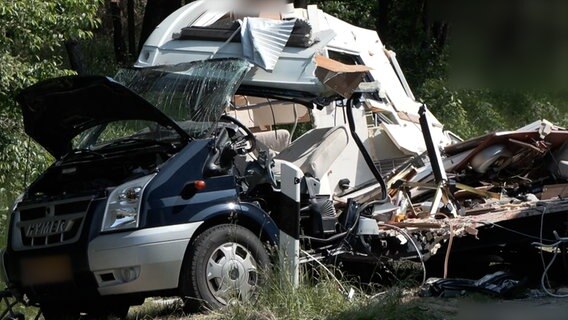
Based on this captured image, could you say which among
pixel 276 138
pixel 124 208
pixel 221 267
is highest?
pixel 124 208

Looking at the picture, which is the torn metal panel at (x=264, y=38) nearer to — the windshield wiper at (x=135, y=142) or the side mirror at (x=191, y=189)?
the windshield wiper at (x=135, y=142)

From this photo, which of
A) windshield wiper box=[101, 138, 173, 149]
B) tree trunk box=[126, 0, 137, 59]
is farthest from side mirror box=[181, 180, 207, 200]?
tree trunk box=[126, 0, 137, 59]

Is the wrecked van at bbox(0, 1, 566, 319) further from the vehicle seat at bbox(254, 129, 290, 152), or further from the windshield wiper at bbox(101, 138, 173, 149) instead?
the vehicle seat at bbox(254, 129, 290, 152)

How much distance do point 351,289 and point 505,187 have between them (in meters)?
2.88

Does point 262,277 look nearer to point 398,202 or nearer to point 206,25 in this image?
point 398,202

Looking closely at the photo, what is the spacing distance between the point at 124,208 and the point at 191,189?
58cm

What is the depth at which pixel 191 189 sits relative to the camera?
7.95 metres

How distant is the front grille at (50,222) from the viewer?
7801 millimetres

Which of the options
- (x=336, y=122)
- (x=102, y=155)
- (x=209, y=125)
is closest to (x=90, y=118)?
(x=102, y=155)

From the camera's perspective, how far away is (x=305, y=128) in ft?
39.0

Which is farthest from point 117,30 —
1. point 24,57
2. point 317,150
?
point 317,150

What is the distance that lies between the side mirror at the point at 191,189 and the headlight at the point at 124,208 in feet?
1.07

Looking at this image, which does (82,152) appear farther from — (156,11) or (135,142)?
(156,11)

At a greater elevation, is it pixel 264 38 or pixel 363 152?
pixel 264 38
